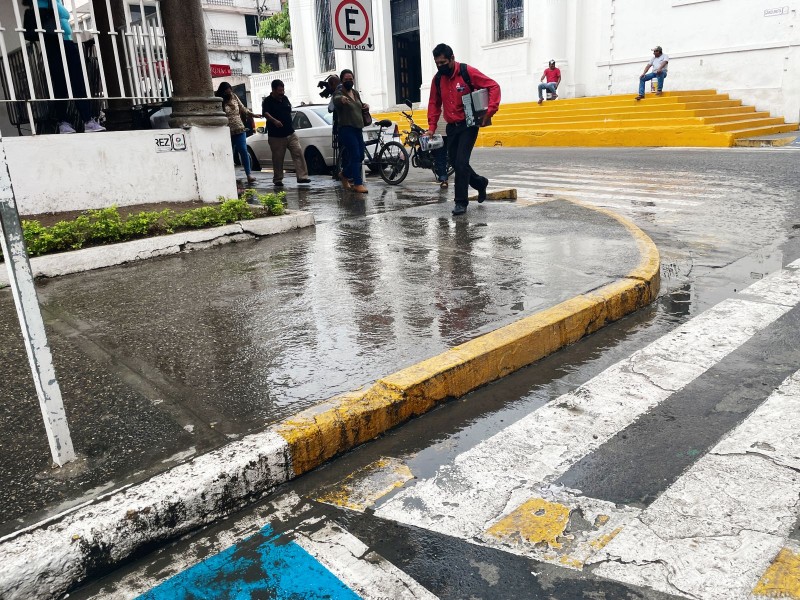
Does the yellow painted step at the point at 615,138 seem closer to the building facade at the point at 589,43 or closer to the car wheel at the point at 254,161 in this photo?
the building facade at the point at 589,43

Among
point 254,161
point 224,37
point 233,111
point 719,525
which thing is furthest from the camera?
point 224,37

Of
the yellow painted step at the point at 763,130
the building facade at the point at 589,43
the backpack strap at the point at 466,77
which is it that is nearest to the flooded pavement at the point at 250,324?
the backpack strap at the point at 466,77

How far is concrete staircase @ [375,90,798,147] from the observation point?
17234 mm

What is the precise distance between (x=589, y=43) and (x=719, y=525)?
24.6m

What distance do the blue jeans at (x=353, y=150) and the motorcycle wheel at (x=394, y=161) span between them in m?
0.82

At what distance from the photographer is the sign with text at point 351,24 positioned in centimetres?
920

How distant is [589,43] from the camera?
2409cm

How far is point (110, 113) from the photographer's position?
29.7 ft

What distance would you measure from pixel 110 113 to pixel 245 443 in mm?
7718

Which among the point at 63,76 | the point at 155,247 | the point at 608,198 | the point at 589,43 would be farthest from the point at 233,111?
the point at 589,43

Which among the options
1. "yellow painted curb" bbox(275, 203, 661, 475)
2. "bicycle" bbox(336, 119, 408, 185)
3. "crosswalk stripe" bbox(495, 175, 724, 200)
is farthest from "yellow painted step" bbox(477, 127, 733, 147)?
"yellow painted curb" bbox(275, 203, 661, 475)

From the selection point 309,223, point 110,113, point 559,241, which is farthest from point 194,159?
point 559,241

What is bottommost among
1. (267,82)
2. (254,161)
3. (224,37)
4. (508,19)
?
(254,161)

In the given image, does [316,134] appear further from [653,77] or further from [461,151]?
[653,77]
